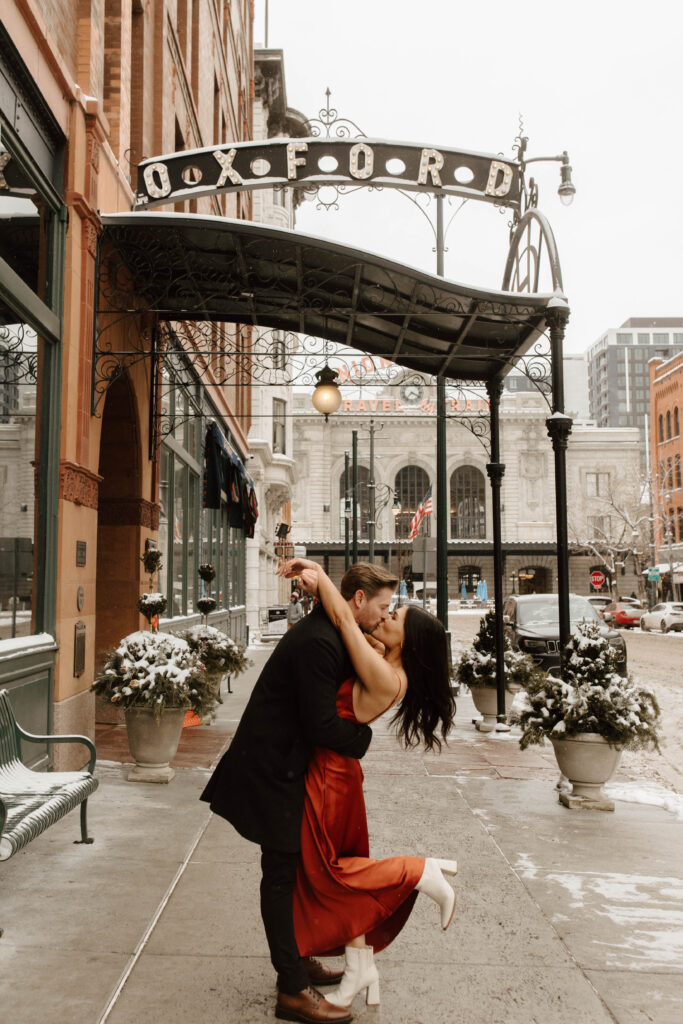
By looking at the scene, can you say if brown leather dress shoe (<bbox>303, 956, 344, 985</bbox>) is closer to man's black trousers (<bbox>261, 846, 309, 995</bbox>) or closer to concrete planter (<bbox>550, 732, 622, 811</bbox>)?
man's black trousers (<bbox>261, 846, 309, 995</bbox>)

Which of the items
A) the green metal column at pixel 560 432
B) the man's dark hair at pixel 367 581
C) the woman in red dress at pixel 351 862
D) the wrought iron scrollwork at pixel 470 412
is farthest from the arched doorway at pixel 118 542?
the woman in red dress at pixel 351 862

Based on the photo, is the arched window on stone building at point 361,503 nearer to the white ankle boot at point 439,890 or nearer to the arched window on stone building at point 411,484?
the arched window on stone building at point 411,484

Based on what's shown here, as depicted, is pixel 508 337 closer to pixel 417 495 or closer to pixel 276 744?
pixel 276 744

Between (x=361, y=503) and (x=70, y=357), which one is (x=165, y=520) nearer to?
(x=70, y=357)

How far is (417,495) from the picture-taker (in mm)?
88250

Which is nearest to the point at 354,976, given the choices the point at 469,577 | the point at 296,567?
the point at 296,567

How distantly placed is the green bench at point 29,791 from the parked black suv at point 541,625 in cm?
1225

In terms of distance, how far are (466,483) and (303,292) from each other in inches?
3066

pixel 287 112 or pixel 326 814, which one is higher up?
pixel 287 112

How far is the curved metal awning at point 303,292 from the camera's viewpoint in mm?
9195

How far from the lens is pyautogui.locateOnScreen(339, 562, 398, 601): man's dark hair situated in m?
3.94

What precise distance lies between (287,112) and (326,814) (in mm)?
44218

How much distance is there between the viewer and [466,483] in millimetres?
87562

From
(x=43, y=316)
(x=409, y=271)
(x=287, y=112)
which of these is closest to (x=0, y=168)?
(x=43, y=316)
